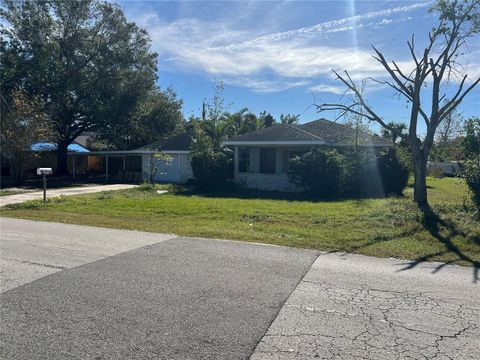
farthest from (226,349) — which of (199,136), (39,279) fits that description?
(199,136)

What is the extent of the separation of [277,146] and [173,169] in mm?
8972

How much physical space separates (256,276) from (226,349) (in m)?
2.21

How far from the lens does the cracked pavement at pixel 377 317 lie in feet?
12.1

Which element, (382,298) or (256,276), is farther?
(256,276)

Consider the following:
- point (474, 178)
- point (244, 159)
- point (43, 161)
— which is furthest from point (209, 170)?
point (43, 161)

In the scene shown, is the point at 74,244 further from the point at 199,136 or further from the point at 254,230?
the point at 199,136

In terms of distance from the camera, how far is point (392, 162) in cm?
2016

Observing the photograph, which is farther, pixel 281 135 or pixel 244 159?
pixel 244 159

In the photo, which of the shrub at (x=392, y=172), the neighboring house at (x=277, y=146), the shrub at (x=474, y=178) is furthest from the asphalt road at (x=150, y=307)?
the neighboring house at (x=277, y=146)

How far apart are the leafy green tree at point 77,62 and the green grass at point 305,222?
51.9 feet

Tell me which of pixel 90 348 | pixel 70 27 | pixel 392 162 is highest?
pixel 70 27

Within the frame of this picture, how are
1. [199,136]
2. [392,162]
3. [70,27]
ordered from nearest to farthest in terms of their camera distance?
[392,162] → [199,136] → [70,27]

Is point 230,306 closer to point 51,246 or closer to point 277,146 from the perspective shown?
point 51,246

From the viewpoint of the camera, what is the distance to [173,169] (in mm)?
29250
